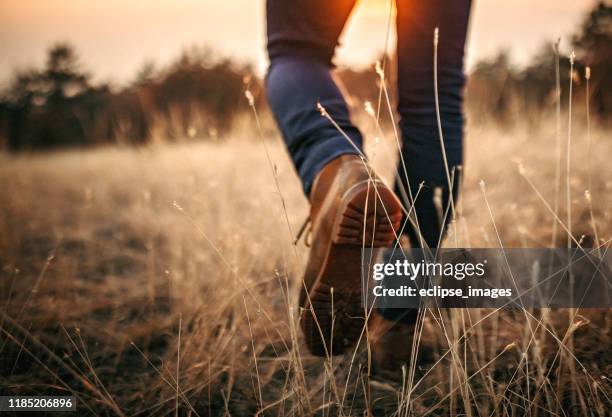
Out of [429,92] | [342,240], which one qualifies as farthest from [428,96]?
[342,240]

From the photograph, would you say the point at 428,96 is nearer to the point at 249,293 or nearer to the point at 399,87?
the point at 399,87

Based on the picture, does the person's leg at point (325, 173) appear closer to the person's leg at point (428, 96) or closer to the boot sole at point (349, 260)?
the boot sole at point (349, 260)

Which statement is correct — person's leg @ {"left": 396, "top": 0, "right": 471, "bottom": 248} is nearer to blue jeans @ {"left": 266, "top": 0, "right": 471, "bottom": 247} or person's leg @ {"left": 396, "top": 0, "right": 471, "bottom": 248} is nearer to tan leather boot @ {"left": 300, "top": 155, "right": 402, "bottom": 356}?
blue jeans @ {"left": 266, "top": 0, "right": 471, "bottom": 247}

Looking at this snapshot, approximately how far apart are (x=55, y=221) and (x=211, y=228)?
1257 mm

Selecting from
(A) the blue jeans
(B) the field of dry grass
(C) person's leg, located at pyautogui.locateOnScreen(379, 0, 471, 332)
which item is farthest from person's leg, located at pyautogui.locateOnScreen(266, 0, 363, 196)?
(B) the field of dry grass

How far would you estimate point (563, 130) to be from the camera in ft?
16.3

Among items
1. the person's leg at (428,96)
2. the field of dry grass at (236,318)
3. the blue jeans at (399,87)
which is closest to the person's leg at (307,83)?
the blue jeans at (399,87)

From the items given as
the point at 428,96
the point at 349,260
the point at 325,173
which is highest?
the point at 428,96

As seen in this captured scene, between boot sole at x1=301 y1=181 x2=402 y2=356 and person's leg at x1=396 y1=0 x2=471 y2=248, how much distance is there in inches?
5.8

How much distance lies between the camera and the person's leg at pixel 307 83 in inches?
37.7

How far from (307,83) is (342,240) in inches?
14.7

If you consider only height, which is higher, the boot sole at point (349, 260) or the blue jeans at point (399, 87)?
the blue jeans at point (399, 87)

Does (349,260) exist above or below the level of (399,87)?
below

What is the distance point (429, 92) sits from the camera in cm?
99
